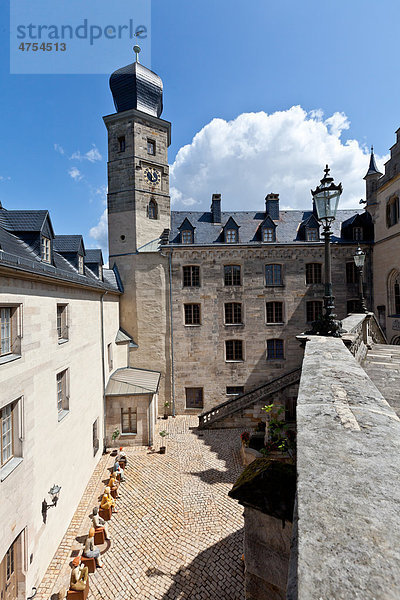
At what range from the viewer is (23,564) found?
752cm

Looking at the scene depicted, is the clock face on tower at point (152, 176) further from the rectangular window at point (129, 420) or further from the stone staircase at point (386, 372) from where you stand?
the stone staircase at point (386, 372)

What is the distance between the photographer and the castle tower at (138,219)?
21.4 meters

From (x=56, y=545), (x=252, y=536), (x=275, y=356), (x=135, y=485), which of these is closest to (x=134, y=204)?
(x=275, y=356)

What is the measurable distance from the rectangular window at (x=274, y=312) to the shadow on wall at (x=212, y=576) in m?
14.6

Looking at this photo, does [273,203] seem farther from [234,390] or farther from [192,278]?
[234,390]

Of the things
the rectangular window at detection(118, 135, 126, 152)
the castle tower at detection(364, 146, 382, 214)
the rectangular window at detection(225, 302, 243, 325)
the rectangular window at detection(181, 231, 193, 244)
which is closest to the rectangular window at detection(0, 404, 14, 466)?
the rectangular window at detection(225, 302, 243, 325)

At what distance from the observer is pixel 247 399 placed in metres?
19.4

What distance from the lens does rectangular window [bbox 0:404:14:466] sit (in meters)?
7.34

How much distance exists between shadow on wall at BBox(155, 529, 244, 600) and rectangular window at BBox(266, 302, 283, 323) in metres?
14.6

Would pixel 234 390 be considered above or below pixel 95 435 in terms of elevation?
above

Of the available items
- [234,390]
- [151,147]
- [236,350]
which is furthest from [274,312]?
[151,147]

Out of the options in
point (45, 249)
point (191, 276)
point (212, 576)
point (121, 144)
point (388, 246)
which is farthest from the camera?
point (121, 144)

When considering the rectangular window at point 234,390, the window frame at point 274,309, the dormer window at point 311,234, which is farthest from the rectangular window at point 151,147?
the rectangular window at point 234,390

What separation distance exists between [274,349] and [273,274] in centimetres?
572
